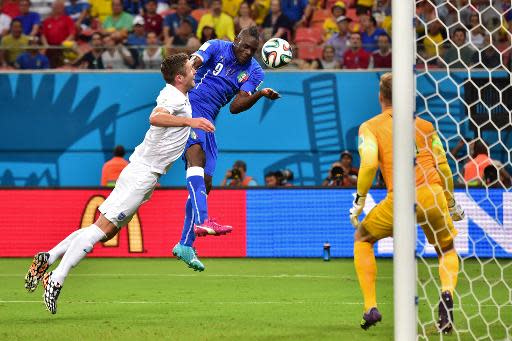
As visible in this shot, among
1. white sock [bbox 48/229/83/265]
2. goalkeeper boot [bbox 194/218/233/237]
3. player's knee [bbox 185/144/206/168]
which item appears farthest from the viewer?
player's knee [bbox 185/144/206/168]

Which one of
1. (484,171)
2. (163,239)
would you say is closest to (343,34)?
(484,171)

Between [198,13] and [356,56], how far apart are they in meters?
3.29

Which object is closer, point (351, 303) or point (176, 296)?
point (351, 303)

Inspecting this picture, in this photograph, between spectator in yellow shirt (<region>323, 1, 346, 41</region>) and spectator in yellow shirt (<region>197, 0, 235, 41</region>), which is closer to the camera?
spectator in yellow shirt (<region>323, 1, 346, 41</region>)

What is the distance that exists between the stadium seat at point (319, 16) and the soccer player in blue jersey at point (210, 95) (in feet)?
29.1

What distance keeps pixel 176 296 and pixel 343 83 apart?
908 centimetres

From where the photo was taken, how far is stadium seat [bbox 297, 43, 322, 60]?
19.4m

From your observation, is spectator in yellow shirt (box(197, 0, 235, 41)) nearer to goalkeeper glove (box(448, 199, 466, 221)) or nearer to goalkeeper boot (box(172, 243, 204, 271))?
goalkeeper boot (box(172, 243, 204, 271))

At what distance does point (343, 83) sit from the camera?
19.5 meters

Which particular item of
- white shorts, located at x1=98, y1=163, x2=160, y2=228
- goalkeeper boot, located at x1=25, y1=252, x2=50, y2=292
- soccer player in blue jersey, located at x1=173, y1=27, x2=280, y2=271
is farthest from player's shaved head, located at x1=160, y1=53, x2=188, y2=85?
goalkeeper boot, located at x1=25, y1=252, x2=50, y2=292

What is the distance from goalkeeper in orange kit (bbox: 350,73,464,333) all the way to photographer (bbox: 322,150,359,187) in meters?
8.74

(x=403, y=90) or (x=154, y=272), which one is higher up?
(x=403, y=90)

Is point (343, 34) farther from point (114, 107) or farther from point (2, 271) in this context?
point (2, 271)

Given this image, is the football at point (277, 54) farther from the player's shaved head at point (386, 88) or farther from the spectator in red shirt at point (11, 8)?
the spectator in red shirt at point (11, 8)
